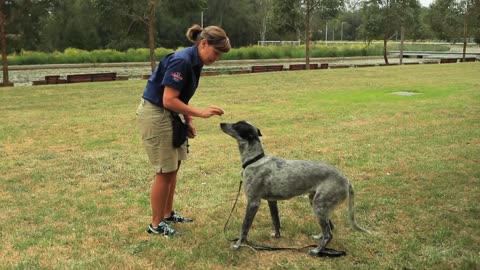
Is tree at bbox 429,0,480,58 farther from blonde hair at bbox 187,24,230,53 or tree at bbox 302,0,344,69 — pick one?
blonde hair at bbox 187,24,230,53

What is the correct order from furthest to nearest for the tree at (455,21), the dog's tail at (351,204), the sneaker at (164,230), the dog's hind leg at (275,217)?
1. the tree at (455,21)
2. the sneaker at (164,230)
3. the dog's hind leg at (275,217)
4. the dog's tail at (351,204)

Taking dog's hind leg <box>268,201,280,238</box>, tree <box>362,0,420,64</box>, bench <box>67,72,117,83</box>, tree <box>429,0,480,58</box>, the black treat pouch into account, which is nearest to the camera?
the black treat pouch

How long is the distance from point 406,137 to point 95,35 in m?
51.5

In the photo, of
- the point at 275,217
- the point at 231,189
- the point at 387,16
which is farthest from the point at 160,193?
the point at 387,16

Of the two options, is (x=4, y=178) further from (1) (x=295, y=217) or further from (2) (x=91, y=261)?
(1) (x=295, y=217)

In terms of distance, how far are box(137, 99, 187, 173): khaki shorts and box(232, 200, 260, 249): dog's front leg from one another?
2.57ft

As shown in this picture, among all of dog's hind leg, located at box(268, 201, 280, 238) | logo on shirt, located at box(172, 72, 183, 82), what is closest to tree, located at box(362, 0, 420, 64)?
dog's hind leg, located at box(268, 201, 280, 238)

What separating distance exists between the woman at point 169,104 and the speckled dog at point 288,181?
40 centimetres

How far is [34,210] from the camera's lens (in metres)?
5.23

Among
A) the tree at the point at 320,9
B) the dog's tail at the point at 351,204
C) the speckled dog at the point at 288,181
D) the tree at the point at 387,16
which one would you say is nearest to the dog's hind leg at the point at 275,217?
the speckled dog at the point at 288,181

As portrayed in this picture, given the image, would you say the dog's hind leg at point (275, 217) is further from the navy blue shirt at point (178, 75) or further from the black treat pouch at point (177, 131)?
the navy blue shirt at point (178, 75)

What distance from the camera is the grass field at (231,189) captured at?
410 cm

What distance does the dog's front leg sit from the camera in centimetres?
399

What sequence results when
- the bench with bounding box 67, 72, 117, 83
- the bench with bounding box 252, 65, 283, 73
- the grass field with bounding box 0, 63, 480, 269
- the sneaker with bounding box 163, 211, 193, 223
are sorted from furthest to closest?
the bench with bounding box 252, 65, 283, 73 → the bench with bounding box 67, 72, 117, 83 → the sneaker with bounding box 163, 211, 193, 223 → the grass field with bounding box 0, 63, 480, 269
